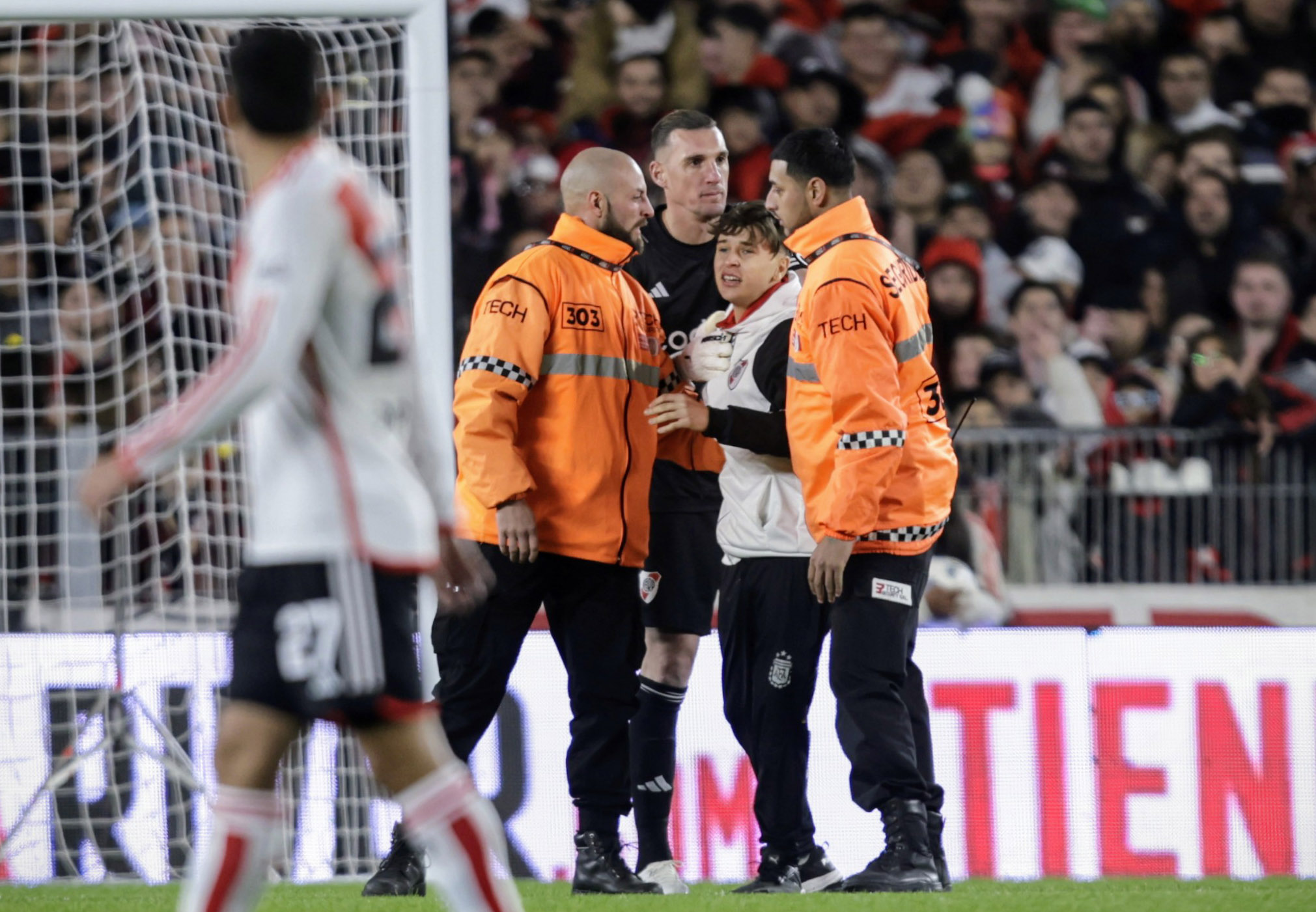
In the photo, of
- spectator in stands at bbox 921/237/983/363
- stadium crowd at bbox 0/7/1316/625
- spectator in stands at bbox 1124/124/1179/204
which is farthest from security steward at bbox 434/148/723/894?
spectator in stands at bbox 1124/124/1179/204

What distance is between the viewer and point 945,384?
31.9 feet

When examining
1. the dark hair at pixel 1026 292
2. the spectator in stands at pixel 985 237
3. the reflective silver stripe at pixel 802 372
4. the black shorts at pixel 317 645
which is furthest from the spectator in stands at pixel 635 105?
the black shorts at pixel 317 645

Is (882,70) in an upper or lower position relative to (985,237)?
upper

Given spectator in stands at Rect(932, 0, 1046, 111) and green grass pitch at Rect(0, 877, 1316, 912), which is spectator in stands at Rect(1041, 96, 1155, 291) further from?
green grass pitch at Rect(0, 877, 1316, 912)

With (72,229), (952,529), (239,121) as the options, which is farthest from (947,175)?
(239,121)

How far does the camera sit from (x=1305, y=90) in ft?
35.6

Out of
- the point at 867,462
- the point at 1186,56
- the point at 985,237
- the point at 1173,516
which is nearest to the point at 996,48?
the point at 1186,56

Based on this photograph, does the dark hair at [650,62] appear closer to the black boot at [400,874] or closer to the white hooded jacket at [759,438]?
the white hooded jacket at [759,438]

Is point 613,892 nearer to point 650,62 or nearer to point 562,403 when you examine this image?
point 562,403

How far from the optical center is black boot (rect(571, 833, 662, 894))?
5.12 m

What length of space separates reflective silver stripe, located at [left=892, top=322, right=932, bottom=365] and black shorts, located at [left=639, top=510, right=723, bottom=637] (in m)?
0.90

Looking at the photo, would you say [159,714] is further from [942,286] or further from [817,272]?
[942,286]

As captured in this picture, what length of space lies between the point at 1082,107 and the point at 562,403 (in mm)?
6578

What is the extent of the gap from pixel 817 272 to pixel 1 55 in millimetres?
4223
